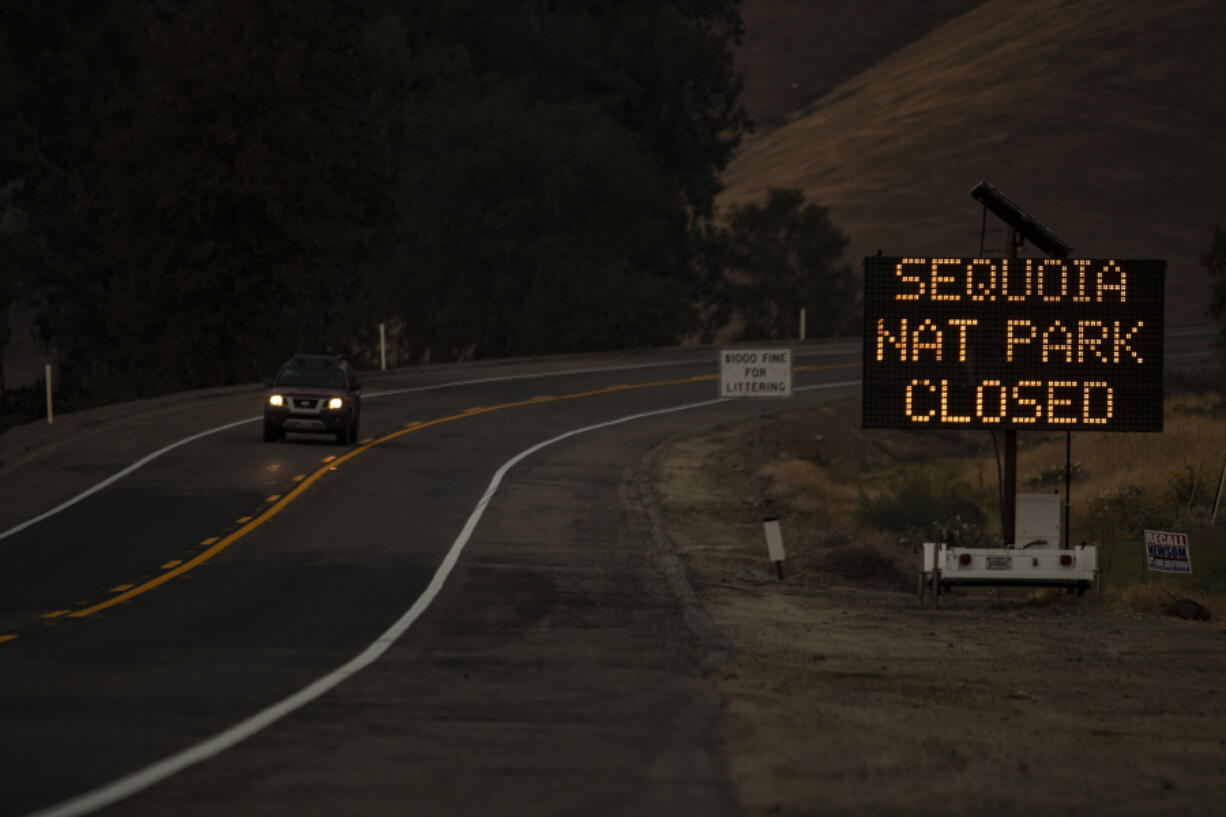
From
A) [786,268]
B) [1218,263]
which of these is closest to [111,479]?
[1218,263]

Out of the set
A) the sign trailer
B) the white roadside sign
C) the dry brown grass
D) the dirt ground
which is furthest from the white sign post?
the sign trailer

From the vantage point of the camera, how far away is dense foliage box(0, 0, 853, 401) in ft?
168

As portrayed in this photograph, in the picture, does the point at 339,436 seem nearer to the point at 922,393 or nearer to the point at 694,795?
the point at 922,393

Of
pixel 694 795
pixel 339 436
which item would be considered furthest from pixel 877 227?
pixel 694 795

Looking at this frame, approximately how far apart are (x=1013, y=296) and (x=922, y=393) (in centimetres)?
155

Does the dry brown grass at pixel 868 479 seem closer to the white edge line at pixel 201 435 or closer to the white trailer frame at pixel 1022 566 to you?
the white trailer frame at pixel 1022 566

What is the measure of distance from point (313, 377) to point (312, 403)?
92 centimetres

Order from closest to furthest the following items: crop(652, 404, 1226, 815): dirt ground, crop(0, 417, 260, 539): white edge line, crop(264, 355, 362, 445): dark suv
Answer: crop(652, 404, 1226, 815): dirt ground < crop(0, 417, 260, 539): white edge line < crop(264, 355, 362, 445): dark suv

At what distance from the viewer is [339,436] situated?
3569 cm

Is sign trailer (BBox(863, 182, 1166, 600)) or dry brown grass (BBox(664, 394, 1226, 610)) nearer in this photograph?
sign trailer (BBox(863, 182, 1166, 600))

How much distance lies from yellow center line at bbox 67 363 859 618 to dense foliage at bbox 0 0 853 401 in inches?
404

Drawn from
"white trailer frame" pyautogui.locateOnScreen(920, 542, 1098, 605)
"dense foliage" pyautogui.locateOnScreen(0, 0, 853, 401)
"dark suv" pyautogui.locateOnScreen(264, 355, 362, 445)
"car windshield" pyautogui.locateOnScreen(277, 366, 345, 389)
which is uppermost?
"dense foliage" pyautogui.locateOnScreen(0, 0, 853, 401)

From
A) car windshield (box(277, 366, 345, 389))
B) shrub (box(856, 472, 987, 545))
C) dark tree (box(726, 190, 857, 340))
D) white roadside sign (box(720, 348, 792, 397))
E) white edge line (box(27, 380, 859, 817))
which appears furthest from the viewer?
dark tree (box(726, 190, 857, 340))

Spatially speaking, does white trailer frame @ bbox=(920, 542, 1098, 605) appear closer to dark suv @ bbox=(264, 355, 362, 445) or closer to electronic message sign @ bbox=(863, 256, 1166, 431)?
electronic message sign @ bbox=(863, 256, 1166, 431)
